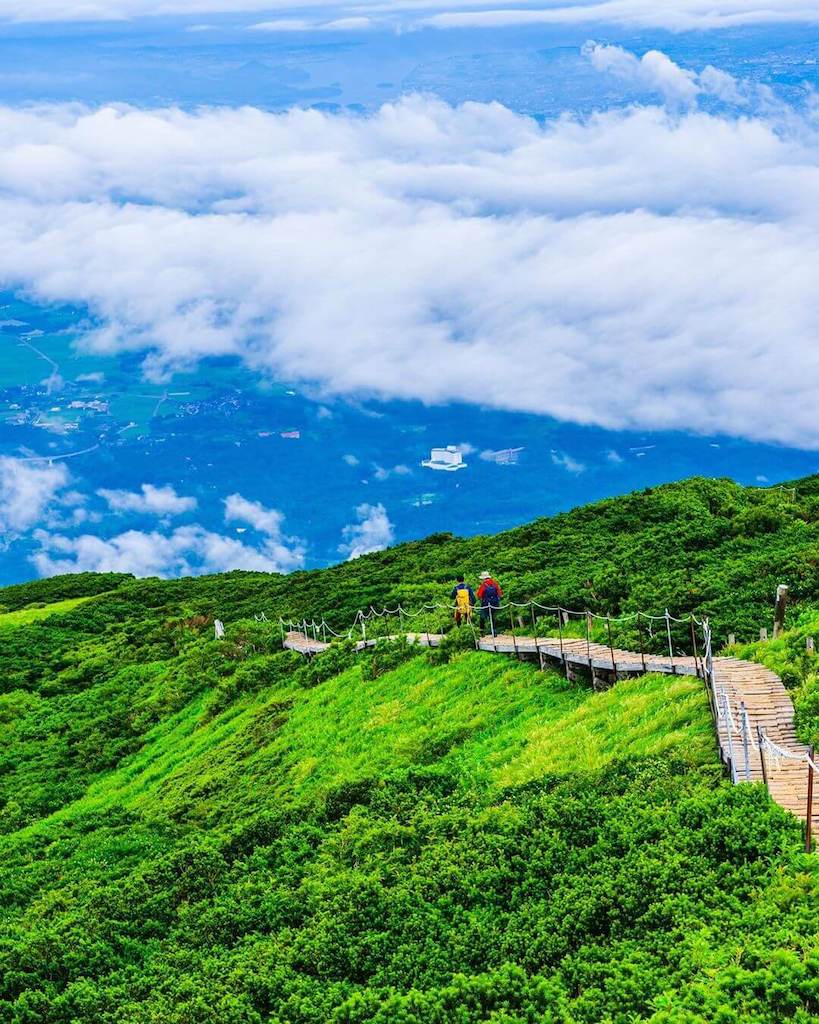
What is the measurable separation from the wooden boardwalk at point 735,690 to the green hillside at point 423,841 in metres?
0.48

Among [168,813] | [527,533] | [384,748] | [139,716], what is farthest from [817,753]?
[527,533]

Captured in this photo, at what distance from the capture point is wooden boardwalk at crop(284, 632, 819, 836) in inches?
732

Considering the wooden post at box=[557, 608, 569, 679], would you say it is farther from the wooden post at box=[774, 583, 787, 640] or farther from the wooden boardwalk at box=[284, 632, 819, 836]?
the wooden post at box=[774, 583, 787, 640]

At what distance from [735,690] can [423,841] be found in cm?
687

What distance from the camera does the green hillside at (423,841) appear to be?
15297 mm

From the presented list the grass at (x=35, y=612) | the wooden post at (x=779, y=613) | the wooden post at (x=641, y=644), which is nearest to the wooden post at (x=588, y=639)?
the wooden post at (x=641, y=644)

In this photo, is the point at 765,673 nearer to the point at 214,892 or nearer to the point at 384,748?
the point at 384,748

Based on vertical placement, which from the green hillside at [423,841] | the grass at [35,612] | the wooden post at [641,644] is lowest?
the green hillside at [423,841]

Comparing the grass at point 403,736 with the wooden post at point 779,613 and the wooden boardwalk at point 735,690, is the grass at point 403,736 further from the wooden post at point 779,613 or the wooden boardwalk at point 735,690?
the wooden post at point 779,613

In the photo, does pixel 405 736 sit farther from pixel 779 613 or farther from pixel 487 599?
pixel 779 613

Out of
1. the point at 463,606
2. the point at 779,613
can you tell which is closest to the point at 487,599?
the point at 463,606

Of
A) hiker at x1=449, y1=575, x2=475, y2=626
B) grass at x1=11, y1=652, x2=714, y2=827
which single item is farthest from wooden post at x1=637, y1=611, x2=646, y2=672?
hiker at x1=449, y1=575, x2=475, y2=626

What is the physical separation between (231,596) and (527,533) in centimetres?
1487

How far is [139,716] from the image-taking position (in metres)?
38.8
